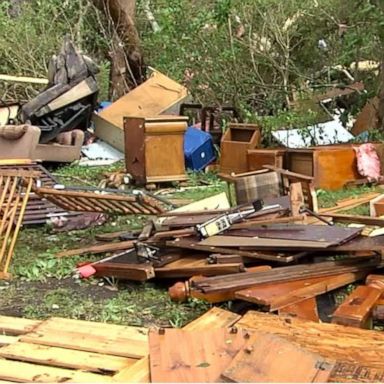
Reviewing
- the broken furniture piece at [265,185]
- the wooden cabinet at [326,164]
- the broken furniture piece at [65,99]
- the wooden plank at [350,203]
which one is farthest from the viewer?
the broken furniture piece at [65,99]

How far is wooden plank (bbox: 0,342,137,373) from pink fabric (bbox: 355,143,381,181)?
5134 mm

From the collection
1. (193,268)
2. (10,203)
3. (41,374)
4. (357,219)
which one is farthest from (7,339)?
(357,219)

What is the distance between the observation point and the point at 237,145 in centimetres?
845

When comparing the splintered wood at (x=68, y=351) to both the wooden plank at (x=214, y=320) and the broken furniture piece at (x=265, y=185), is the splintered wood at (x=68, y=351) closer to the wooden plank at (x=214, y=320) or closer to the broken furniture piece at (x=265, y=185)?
the wooden plank at (x=214, y=320)

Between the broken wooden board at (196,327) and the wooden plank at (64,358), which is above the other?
the broken wooden board at (196,327)

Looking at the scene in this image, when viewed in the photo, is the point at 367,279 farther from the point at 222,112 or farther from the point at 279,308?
the point at 222,112

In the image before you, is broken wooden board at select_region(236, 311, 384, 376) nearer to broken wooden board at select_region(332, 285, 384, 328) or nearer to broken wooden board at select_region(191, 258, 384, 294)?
broken wooden board at select_region(332, 285, 384, 328)

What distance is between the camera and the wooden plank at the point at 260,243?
428cm

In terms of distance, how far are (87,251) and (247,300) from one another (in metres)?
1.79

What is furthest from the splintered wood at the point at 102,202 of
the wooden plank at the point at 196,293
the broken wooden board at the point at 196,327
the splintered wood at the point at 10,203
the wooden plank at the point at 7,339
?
the wooden plank at the point at 7,339

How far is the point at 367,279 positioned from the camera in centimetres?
416

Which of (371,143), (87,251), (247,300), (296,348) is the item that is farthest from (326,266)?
(371,143)

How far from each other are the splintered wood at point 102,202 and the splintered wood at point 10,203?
124 mm

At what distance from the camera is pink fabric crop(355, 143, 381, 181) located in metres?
7.71
